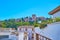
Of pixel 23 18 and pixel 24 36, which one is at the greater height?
pixel 23 18

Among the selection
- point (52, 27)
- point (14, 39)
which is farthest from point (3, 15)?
point (52, 27)

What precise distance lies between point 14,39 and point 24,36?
1369 mm

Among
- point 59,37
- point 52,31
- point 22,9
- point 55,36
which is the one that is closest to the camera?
point 59,37

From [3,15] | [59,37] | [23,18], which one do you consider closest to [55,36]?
[59,37]

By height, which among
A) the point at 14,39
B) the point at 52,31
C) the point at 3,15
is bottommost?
the point at 14,39

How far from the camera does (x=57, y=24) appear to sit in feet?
18.4

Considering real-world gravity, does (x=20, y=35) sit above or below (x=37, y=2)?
below

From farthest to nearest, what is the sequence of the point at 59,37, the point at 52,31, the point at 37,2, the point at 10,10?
the point at 10,10
the point at 37,2
the point at 52,31
the point at 59,37

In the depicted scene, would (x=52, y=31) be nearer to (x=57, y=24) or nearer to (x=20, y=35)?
(x=57, y=24)

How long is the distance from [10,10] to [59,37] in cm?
1788

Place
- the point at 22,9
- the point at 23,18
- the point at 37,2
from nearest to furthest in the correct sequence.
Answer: the point at 37,2 < the point at 22,9 < the point at 23,18

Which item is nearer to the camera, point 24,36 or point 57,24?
point 57,24

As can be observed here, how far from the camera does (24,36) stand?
20.0m

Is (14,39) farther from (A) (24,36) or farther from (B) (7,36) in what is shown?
(B) (7,36)
